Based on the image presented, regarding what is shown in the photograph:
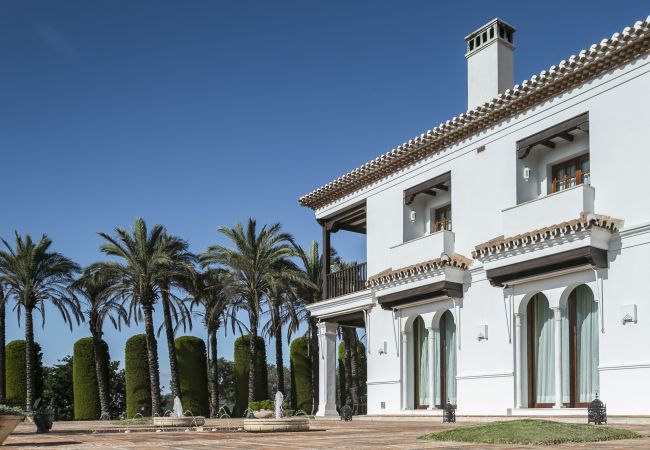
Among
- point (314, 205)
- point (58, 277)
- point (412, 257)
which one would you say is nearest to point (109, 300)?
point (58, 277)

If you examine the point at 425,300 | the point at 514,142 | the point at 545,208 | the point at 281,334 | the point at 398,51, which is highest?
the point at 398,51

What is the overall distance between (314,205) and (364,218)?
1.71 m

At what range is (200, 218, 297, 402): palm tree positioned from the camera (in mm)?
30734

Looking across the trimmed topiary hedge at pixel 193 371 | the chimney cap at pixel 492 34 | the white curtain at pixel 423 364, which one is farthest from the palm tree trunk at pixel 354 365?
the chimney cap at pixel 492 34

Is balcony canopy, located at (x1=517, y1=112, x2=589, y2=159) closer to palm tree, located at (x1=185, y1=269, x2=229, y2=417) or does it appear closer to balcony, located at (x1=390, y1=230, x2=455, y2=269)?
balcony, located at (x1=390, y1=230, x2=455, y2=269)

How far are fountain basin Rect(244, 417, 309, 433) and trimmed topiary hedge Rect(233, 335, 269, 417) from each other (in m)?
22.0

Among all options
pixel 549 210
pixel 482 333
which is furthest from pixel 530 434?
pixel 482 333

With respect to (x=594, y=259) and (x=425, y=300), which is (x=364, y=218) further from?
(x=594, y=259)

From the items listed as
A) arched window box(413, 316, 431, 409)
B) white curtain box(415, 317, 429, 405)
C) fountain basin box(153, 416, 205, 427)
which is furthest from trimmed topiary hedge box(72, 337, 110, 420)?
white curtain box(415, 317, 429, 405)

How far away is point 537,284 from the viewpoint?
1595cm

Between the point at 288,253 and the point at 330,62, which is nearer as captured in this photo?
the point at 330,62

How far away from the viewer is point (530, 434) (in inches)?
343

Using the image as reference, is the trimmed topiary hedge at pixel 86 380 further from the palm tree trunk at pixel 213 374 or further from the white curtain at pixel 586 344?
the white curtain at pixel 586 344

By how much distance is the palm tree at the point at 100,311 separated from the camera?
31998mm
